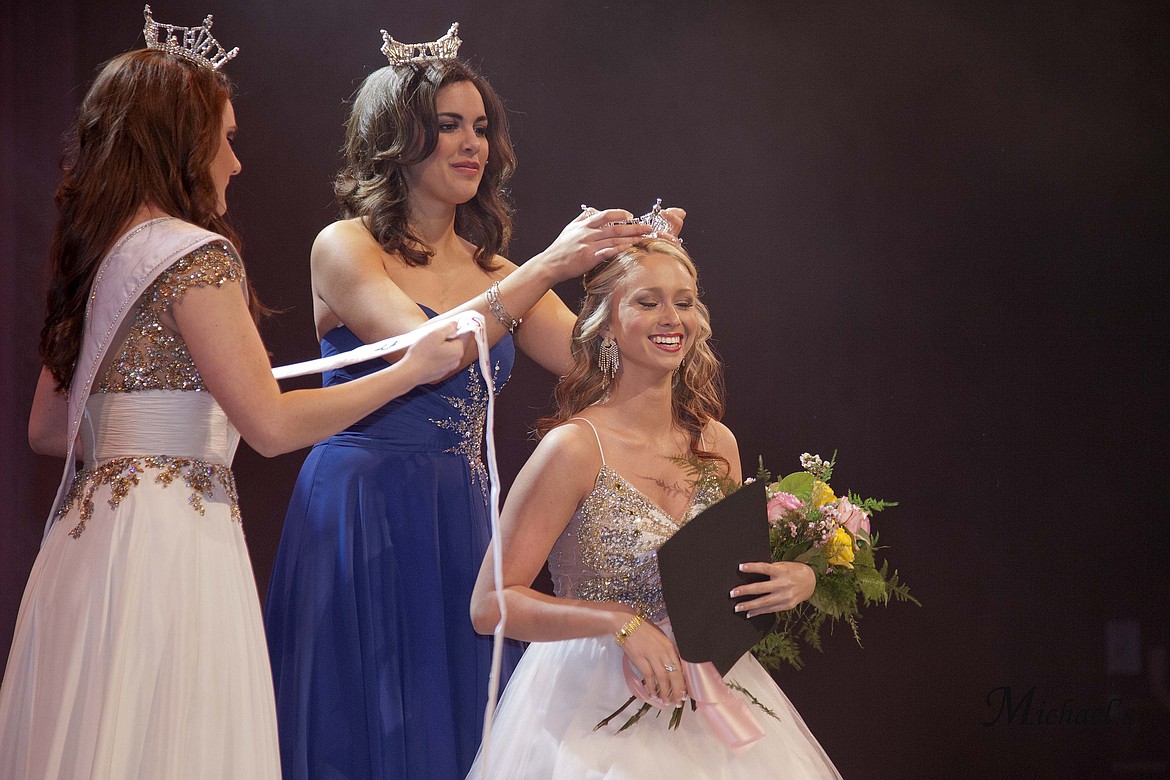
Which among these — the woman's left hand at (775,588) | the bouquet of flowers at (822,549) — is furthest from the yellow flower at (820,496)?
the woman's left hand at (775,588)

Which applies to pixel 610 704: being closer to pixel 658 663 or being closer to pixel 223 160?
pixel 658 663

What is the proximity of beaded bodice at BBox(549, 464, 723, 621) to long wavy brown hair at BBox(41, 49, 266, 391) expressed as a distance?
0.87 meters

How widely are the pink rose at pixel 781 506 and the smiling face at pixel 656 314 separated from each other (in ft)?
1.23

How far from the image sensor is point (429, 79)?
252 centimetres

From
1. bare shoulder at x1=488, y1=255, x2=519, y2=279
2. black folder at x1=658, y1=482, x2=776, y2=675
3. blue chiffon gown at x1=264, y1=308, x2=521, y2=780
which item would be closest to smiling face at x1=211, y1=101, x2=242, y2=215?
blue chiffon gown at x1=264, y1=308, x2=521, y2=780

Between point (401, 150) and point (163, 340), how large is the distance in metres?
0.91

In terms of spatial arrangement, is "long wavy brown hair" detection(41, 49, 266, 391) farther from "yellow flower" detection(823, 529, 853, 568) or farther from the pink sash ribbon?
"yellow flower" detection(823, 529, 853, 568)

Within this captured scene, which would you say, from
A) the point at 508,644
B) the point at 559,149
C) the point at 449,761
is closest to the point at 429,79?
the point at 559,149

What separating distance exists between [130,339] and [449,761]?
1096 millimetres

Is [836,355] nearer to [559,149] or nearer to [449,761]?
[559,149]

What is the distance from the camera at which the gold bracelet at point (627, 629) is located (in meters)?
1.92

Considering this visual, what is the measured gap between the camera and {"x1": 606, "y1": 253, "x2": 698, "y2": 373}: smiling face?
2.23 meters

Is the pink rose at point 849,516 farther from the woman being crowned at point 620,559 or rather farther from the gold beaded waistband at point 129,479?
the gold beaded waistband at point 129,479

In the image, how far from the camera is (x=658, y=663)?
6.21 feet
